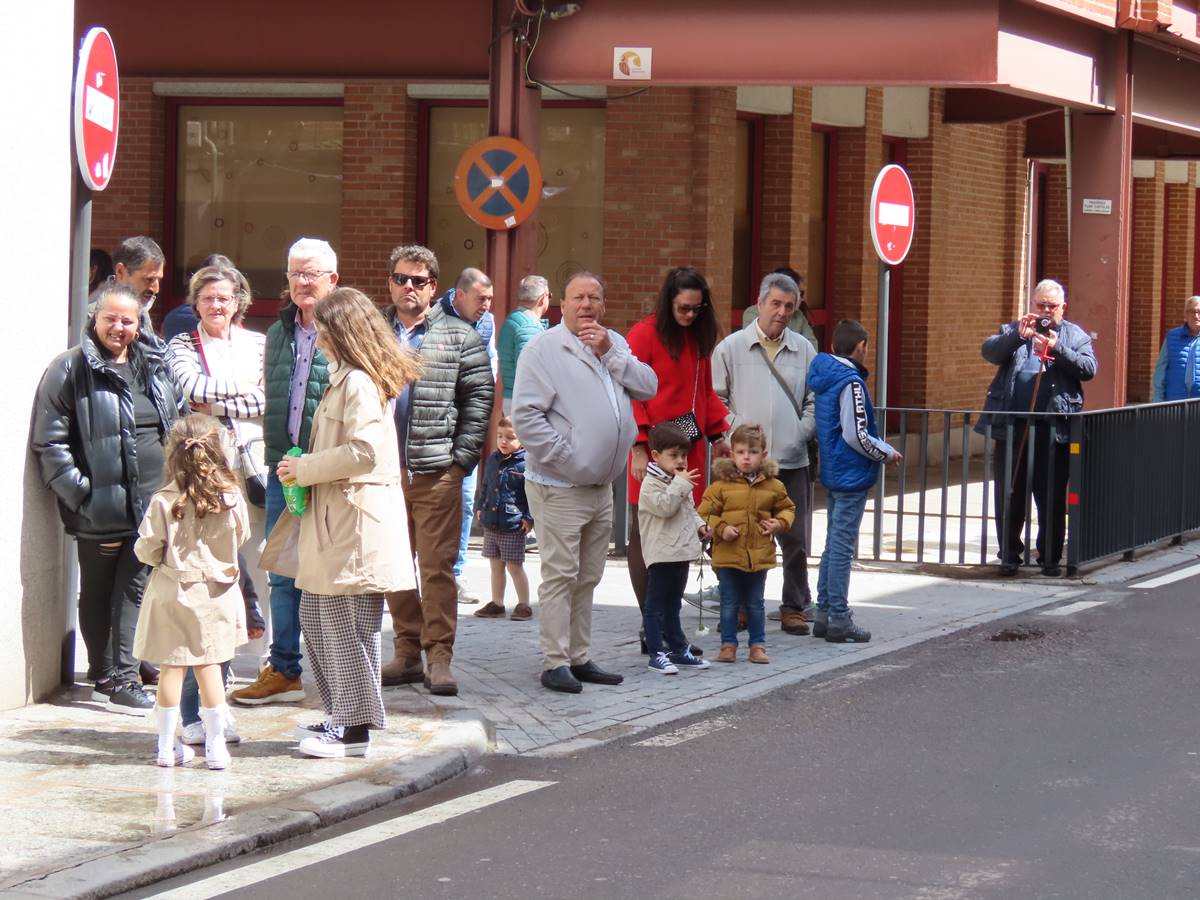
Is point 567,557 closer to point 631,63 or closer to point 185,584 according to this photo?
point 185,584

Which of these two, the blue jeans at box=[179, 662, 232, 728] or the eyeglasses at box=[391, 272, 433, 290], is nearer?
the blue jeans at box=[179, 662, 232, 728]

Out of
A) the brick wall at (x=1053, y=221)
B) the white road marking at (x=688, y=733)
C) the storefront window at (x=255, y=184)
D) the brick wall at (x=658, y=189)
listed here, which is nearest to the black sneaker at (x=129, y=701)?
the white road marking at (x=688, y=733)

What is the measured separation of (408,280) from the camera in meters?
8.48

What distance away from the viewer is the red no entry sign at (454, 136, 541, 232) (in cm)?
1333

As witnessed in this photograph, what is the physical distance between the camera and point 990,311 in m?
22.5

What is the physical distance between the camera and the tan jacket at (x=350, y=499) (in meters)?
7.26

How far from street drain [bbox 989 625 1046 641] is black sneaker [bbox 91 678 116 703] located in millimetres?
4694

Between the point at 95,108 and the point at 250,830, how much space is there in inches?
136

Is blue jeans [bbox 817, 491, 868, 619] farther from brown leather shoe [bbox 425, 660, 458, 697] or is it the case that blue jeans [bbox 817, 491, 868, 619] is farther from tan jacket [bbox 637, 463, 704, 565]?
brown leather shoe [bbox 425, 660, 458, 697]

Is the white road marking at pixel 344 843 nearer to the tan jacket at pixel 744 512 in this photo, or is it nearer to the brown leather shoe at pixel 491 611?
the tan jacket at pixel 744 512

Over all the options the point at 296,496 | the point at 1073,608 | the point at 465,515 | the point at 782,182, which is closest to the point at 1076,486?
the point at 1073,608

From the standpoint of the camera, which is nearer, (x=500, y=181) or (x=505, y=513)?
(x=505, y=513)

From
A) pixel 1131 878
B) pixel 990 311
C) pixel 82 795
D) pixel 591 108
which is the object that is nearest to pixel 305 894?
pixel 82 795

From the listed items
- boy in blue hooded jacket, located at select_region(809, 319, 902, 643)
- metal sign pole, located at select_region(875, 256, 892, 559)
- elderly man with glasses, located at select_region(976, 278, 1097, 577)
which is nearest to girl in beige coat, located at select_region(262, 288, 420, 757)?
boy in blue hooded jacket, located at select_region(809, 319, 902, 643)
